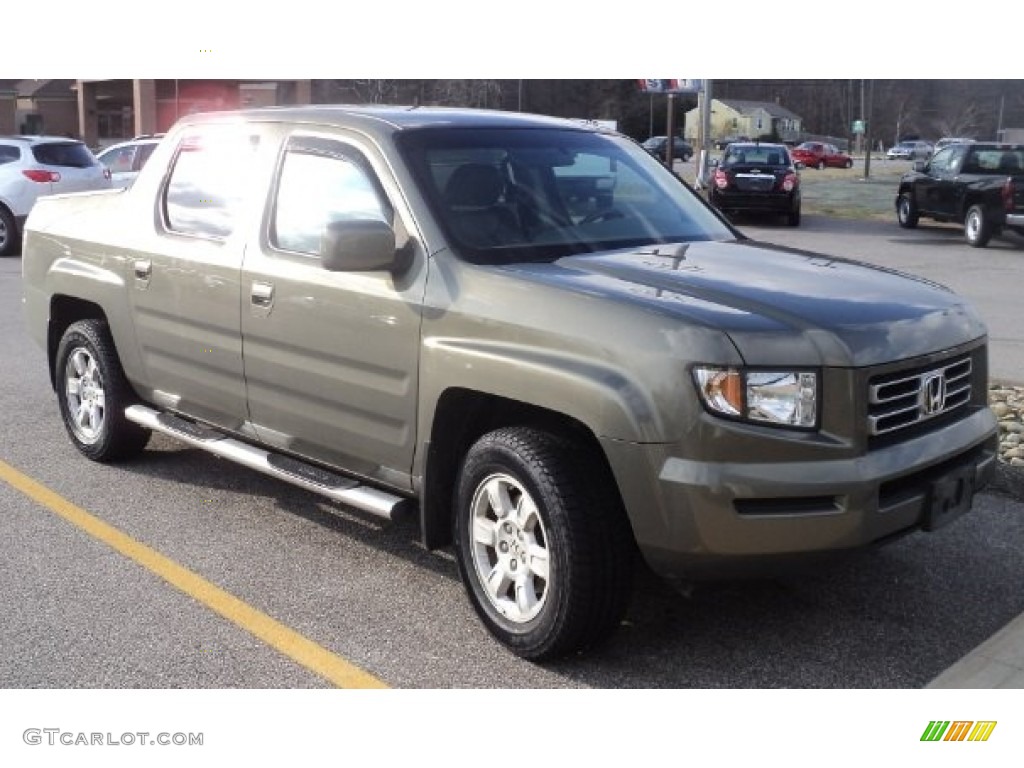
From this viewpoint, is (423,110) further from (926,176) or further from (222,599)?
(926,176)

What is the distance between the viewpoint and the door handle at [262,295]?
482 cm

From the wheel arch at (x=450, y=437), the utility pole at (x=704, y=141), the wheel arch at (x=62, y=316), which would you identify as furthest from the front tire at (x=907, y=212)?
the wheel arch at (x=450, y=437)

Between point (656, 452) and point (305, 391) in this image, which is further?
point (305, 391)

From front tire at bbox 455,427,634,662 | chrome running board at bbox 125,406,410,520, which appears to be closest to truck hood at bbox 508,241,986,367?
front tire at bbox 455,427,634,662

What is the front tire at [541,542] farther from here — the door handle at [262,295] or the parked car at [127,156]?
the parked car at [127,156]

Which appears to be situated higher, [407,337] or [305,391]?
[407,337]

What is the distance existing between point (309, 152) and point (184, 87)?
29378 millimetres

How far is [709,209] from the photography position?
5.41 meters

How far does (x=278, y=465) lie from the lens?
4.91 m

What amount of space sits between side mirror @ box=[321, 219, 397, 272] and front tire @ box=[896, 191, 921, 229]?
1999 cm

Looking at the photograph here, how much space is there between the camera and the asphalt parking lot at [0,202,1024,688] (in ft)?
12.6
